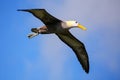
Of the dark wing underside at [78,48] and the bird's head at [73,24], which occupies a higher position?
the bird's head at [73,24]

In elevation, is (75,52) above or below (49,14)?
below

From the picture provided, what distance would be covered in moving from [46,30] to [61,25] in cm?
114

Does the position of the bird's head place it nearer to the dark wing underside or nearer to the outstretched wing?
the outstretched wing

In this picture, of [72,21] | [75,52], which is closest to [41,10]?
[72,21]

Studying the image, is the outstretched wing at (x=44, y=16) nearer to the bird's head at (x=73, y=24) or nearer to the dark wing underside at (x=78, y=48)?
the bird's head at (x=73, y=24)

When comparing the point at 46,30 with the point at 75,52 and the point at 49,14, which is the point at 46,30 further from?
the point at 75,52

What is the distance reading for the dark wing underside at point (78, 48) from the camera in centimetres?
2798

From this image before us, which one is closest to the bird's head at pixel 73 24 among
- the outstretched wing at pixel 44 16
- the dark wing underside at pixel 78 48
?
the outstretched wing at pixel 44 16

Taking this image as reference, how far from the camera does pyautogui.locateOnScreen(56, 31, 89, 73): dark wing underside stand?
27984mm

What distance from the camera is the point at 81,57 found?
28.8 metres

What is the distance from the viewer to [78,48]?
28.6 metres

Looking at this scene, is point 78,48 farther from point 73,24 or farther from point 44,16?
point 44,16

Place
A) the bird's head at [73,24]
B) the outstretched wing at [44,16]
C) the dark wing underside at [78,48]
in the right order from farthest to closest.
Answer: the dark wing underside at [78,48] → the bird's head at [73,24] → the outstretched wing at [44,16]

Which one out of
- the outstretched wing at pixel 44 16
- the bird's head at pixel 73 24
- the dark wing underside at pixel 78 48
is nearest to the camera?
the outstretched wing at pixel 44 16
